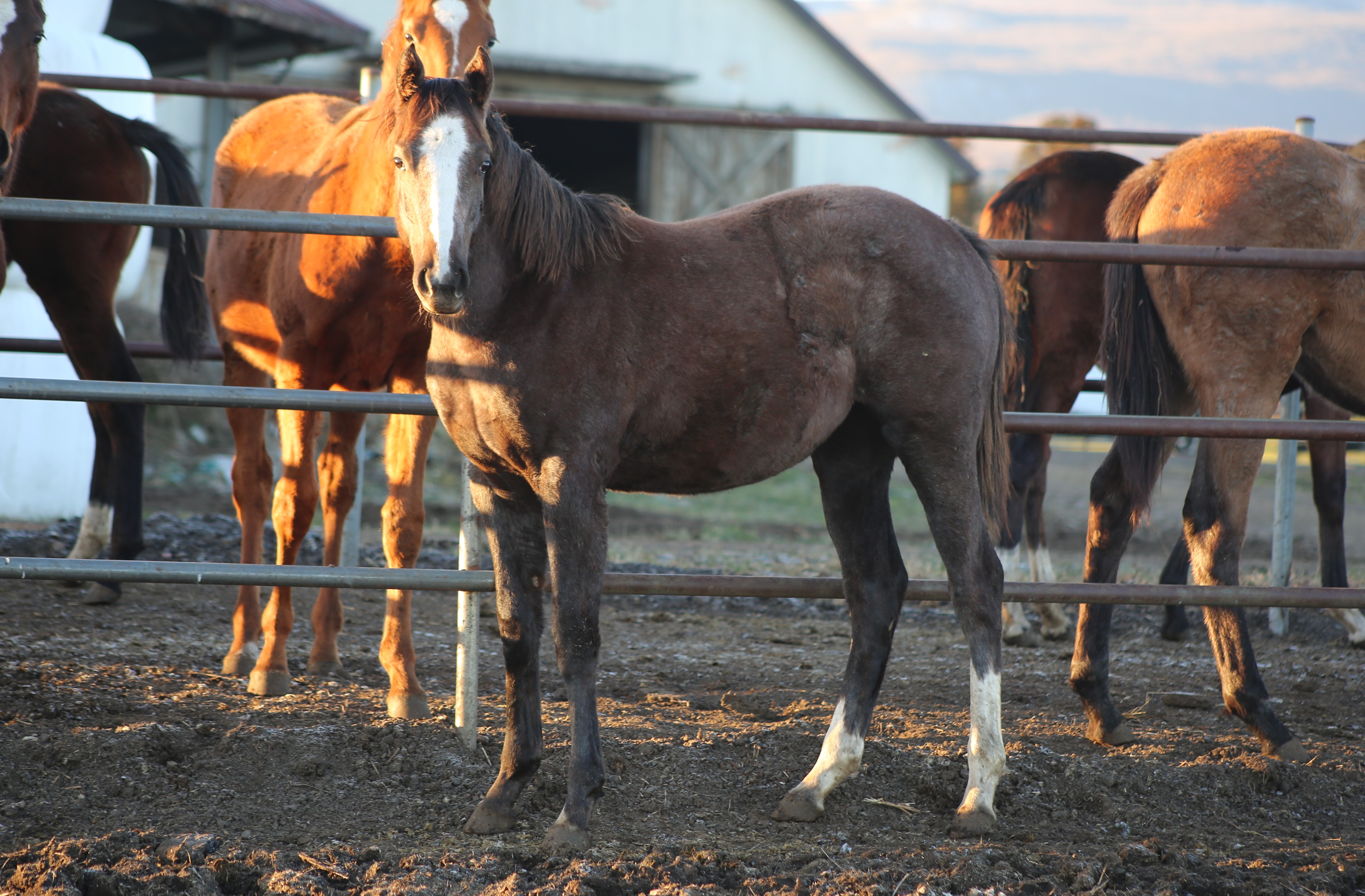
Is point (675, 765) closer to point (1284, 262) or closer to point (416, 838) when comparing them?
point (416, 838)

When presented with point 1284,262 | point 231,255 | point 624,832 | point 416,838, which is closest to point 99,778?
point 416,838

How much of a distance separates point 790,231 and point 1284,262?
60.2 inches

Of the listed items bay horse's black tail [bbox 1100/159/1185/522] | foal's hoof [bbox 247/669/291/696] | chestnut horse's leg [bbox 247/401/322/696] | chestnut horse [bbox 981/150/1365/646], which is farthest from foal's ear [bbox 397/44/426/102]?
chestnut horse [bbox 981/150/1365/646]

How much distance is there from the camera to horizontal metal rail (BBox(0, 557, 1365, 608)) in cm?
266

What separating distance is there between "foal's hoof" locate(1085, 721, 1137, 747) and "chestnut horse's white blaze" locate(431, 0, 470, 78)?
9.28ft

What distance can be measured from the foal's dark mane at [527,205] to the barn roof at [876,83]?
13.4 meters

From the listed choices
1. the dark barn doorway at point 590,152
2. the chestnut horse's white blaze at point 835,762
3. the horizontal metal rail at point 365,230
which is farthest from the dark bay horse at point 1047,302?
the dark barn doorway at point 590,152

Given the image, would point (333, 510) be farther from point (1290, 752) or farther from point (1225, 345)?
point (1290, 752)

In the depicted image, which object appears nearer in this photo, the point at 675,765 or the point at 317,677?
the point at 675,765

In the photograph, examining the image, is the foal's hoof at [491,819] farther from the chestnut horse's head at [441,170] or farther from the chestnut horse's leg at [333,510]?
the chestnut horse's leg at [333,510]

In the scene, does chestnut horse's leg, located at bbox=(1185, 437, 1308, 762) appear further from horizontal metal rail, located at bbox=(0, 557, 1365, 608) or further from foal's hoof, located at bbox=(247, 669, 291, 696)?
foal's hoof, located at bbox=(247, 669, 291, 696)

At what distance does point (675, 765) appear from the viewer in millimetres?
2922

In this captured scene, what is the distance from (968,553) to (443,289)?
1.58 m

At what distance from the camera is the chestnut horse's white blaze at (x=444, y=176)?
2.17 metres
